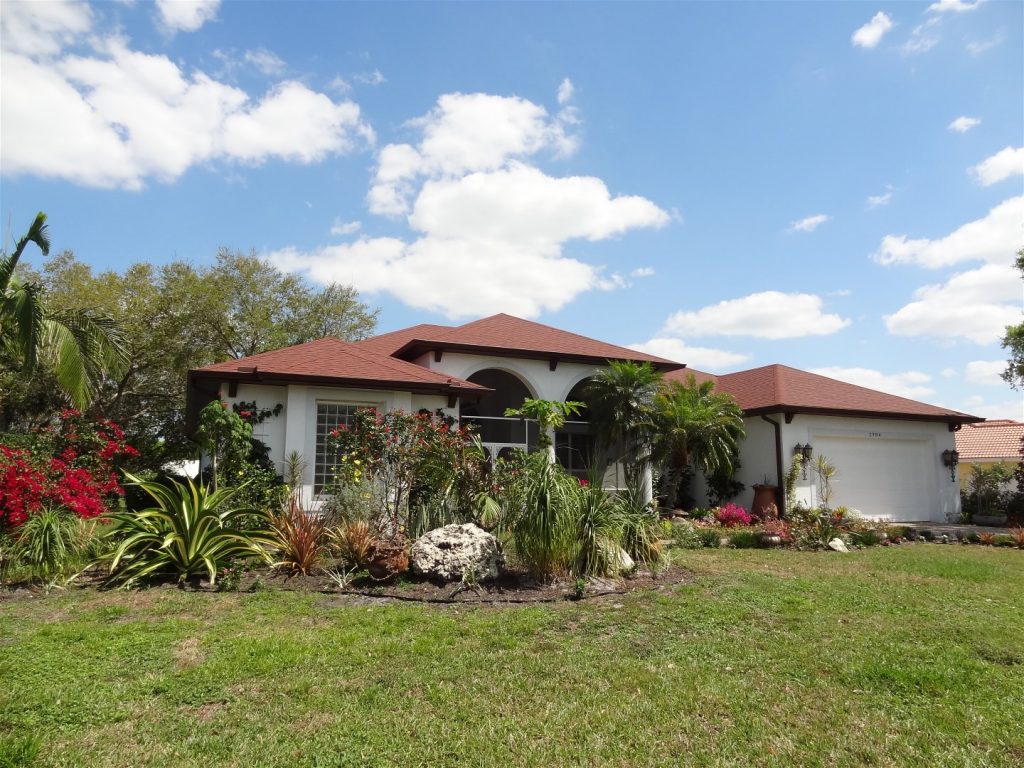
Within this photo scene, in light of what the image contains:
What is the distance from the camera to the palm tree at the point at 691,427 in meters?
17.1

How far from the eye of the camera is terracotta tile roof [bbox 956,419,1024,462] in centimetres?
3111

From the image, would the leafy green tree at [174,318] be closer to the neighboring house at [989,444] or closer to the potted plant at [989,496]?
the potted plant at [989,496]

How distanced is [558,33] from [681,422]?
9964 millimetres

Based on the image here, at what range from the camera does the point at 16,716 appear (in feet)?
13.6

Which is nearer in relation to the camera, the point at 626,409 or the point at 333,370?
the point at 333,370

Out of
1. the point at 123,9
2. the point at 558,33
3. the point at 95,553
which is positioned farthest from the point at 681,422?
the point at 123,9

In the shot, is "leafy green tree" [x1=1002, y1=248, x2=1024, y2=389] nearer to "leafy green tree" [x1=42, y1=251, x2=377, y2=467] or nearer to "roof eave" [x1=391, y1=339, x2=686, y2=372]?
"roof eave" [x1=391, y1=339, x2=686, y2=372]

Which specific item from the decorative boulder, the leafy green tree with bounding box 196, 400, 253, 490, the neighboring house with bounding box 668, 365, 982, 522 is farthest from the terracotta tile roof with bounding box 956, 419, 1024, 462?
the leafy green tree with bounding box 196, 400, 253, 490

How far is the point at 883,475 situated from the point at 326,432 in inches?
630

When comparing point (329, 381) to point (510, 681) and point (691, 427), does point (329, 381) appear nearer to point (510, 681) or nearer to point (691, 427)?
point (691, 427)

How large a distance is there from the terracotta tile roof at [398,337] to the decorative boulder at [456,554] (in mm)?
11508

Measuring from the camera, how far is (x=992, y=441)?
3294cm

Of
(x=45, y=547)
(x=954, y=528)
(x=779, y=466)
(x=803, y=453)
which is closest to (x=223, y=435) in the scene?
(x=45, y=547)

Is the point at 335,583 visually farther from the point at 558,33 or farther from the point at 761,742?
the point at 558,33
